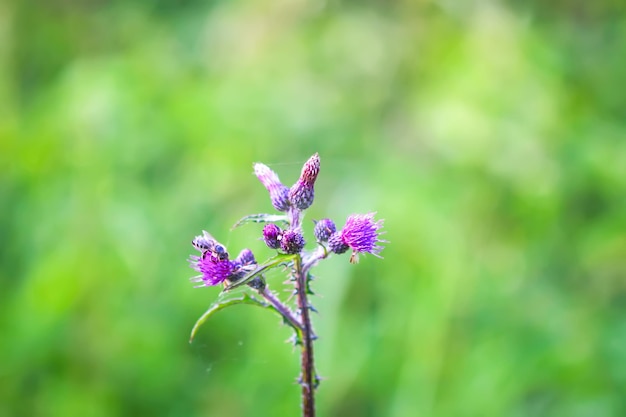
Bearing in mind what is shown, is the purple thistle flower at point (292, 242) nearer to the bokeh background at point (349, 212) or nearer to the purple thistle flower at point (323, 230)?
the purple thistle flower at point (323, 230)

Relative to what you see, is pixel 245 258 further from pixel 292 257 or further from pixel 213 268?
pixel 292 257

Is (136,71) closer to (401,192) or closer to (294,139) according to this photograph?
(294,139)

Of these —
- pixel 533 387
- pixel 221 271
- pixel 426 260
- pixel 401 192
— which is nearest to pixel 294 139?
pixel 401 192

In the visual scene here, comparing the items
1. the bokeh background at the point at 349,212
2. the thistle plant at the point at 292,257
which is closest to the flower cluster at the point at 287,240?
the thistle plant at the point at 292,257

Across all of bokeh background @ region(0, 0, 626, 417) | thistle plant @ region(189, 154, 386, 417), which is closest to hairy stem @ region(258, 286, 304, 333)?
thistle plant @ region(189, 154, 386, 417)

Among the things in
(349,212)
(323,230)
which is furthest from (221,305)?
(349,212)

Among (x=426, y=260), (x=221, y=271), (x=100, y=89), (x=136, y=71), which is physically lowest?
(x=221, y=271)
